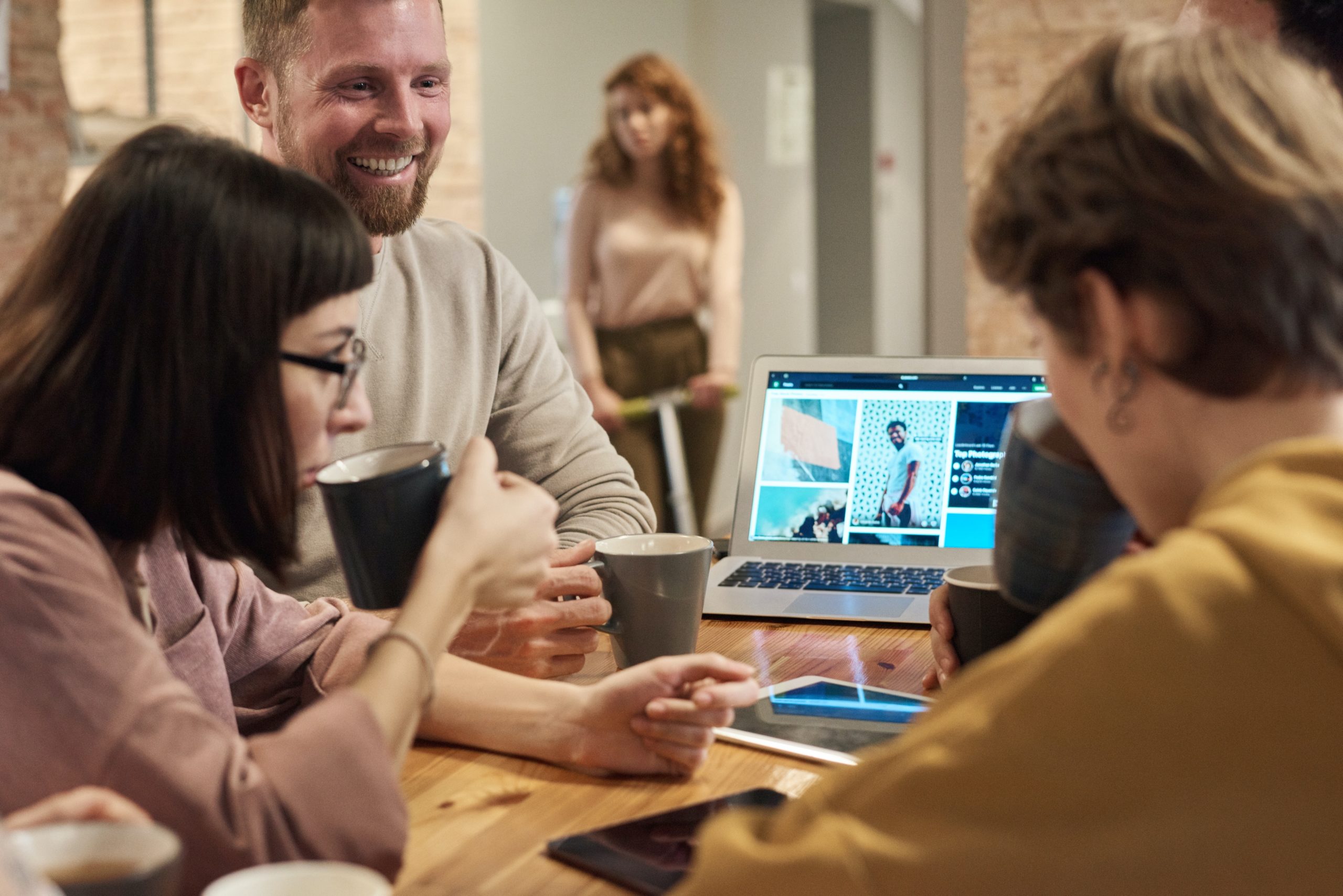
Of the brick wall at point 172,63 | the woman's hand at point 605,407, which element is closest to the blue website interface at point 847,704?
the woman's hand at point 605,407

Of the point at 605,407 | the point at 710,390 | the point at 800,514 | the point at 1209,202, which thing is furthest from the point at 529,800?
the point at 710,390

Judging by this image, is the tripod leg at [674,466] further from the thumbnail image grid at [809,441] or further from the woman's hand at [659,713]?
the woman's hand at [659,713]

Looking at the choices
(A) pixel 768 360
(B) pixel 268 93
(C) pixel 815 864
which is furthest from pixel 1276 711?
(B) pixel 268 93

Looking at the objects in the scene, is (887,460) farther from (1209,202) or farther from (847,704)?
(1209,202)

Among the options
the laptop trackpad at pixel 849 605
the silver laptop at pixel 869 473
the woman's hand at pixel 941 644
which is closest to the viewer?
the woman's hand at pixel 941 644

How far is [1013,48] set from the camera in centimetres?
347

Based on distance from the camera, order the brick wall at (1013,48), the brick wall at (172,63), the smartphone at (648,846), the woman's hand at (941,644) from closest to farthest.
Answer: the smartphone at (648,846), the woman's hand at (941,644), the brick wall at (1013,48), the brick wall at (172,63)

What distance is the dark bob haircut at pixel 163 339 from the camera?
89cm

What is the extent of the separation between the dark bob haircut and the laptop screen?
886mm

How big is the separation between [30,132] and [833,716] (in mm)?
3546

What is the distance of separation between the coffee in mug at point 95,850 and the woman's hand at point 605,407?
10.4 ft

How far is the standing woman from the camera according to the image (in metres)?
3.99

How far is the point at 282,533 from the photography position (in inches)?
38.8

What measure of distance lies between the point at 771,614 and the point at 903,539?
251 mm
